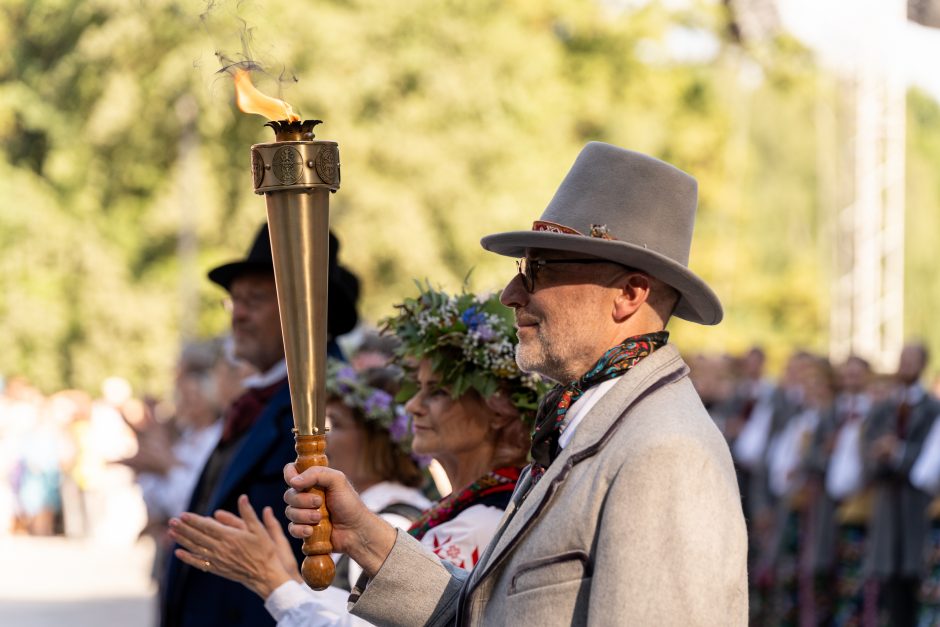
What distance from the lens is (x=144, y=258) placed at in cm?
3023

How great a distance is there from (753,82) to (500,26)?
13748 millimetres

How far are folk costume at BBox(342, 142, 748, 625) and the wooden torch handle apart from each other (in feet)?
0.90

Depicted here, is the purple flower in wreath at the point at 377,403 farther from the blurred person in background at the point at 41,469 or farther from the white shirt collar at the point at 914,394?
the blurred person in background at the point at 41,469

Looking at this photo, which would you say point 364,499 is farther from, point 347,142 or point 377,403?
point 347,142

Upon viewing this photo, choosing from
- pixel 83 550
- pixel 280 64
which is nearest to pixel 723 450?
pixel 280 64

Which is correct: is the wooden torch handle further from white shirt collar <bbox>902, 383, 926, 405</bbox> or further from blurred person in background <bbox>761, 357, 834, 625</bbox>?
blurred person in background <bbox>761, 357, 834, 625</bbox>

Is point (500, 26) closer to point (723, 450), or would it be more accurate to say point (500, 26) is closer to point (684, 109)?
point (684, 109)

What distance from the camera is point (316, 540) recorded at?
3.09m

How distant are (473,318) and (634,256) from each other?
1505 mm

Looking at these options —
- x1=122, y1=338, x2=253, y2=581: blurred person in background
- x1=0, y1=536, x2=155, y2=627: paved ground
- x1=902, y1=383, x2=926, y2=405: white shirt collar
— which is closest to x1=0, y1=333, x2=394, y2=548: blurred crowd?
x1=0, y1=536, x2=155, y2=627: paved ground

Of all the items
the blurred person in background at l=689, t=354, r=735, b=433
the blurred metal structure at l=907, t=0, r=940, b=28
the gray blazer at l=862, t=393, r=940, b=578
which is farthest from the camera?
the blurred person in background at l=689, t=354, r=735, b=433

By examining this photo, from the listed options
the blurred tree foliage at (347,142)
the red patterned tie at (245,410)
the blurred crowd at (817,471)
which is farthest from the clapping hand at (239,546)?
the blurred tree foliage at (347,142)

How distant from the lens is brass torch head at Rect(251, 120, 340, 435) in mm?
3010

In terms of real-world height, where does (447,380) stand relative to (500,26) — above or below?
below
